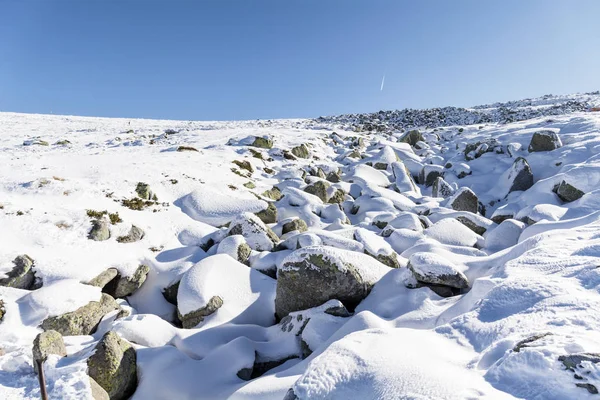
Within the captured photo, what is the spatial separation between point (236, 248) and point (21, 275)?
478cm

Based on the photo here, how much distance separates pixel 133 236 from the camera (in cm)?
997

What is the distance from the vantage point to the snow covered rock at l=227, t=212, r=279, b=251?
10.1m

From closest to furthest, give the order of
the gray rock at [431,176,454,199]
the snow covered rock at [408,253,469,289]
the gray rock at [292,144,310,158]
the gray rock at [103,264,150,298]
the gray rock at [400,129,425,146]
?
the snow covered rock at [408,253,469,289]
the gray rock at [103,264,150,298]
the gray rock at [431,176,454,199]
the gray rock at [292,144,310,158]
the gray rock at [400,129,425,146]

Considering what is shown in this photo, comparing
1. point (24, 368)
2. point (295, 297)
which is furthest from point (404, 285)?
point (24, 368)

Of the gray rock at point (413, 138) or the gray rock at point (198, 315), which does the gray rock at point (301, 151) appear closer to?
the gray rock at point (413, 138)

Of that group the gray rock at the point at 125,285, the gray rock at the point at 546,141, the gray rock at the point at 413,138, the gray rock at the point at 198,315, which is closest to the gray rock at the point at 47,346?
the gray rock at the point at 198,315

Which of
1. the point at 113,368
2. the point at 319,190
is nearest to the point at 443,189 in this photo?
the point at 319,190

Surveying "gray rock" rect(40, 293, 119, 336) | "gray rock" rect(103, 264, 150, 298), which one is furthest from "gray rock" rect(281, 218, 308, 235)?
"gray rock" rect(40, 293, 119, 336)

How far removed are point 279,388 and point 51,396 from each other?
3.08 metres

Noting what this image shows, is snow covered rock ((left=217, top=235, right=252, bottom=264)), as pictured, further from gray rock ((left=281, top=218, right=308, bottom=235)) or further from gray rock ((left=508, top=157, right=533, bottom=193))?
gray rock ((left=508, top=157, right=533, bottom=193))

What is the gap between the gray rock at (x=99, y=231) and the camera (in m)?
9.29

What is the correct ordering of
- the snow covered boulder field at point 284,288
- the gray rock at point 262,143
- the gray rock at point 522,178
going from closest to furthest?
1. the snow covered boulder field at point 284,288
2. the gray rock at point 522,178
3. the gray rock at point 262,143

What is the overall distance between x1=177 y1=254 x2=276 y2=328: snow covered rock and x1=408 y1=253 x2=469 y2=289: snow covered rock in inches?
132

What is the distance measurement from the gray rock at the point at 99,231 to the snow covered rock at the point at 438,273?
8.11m
